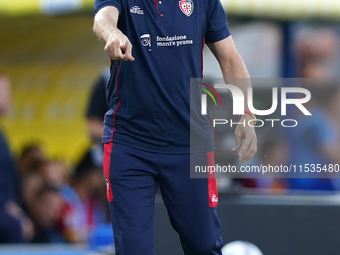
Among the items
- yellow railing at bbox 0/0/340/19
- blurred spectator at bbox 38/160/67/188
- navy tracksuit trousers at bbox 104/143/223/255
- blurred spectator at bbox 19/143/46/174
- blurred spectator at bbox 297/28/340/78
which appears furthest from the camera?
blurred spectator at bbox 19/143/46/174

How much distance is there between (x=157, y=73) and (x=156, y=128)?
0.28 meters

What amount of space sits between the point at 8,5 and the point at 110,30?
195 inches

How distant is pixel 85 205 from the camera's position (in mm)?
7223

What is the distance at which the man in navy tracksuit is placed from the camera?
293 cm

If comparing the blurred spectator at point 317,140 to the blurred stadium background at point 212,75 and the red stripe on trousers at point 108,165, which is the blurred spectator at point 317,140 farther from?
the red stripe on trousers at point 108,165

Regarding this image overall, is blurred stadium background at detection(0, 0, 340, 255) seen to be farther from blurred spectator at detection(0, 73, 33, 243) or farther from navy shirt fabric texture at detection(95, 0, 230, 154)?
navy shirt fabric texture at detection(95, 0, 230, 154)

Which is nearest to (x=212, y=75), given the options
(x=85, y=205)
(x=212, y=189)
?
(x=85, y=205)

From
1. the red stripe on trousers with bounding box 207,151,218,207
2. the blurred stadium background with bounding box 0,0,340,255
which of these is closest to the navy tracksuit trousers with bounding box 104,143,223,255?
the red stripe on trousers with bounding box 207,151,218,207

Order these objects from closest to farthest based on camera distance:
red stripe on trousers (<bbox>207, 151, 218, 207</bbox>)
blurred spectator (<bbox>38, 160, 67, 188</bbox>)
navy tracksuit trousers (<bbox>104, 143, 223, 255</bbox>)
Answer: navy tracksuit trousers (<bbox>104, 143, 223, 255</bbox>), red stripe on trousers (<bbox>207, 151, 218, 207</bbox>), blurred spectator (<bbox>38, 160, 67, 188</bbox>)

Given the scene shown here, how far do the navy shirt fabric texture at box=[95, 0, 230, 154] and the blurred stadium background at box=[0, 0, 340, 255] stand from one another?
4.08ft

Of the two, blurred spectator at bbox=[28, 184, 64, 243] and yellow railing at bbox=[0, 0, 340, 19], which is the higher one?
yellow railing at bbox=[0, 0, 340, 19]

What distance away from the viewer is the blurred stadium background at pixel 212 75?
4.20 m

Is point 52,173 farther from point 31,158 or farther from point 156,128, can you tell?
point 156,128

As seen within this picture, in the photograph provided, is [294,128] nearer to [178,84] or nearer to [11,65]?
[178,84]
